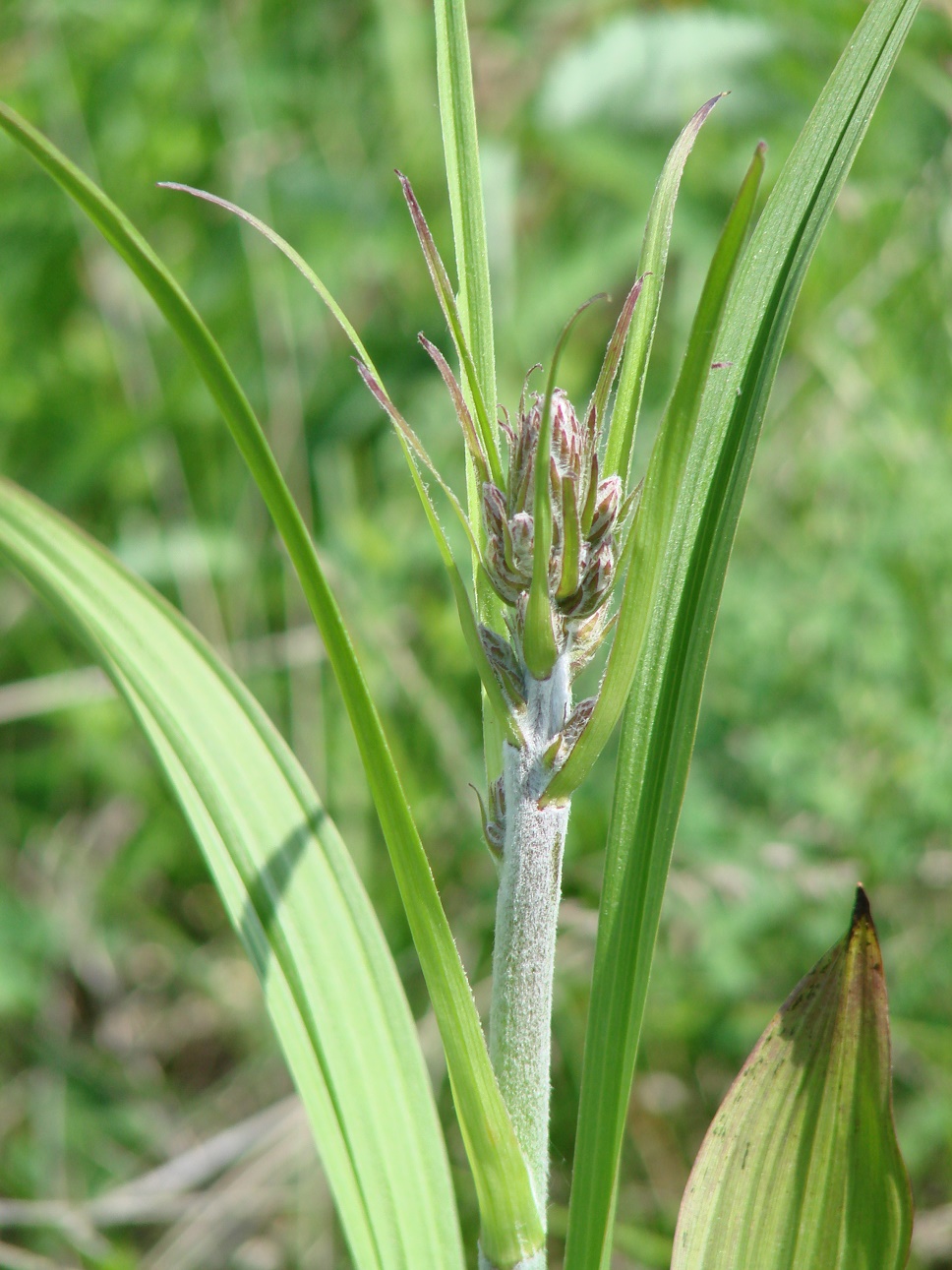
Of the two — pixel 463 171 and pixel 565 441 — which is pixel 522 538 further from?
pixel 463 171

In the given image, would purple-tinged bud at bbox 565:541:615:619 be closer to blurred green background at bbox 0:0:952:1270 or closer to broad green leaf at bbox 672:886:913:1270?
broad green leaf at bbox 672:886:913:1270

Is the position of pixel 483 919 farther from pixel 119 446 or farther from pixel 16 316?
pixel 16 316

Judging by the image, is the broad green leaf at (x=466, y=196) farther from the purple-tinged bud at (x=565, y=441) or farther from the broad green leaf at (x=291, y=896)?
the broad green leaf at (x=291, y=896)

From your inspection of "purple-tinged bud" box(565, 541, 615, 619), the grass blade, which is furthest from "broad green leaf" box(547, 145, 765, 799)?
the grass blade

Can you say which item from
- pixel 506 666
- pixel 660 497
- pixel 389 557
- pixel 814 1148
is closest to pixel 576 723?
pixel 506 666

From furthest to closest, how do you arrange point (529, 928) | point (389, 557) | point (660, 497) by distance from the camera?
point (389, 557)
point (529, 928)
point (660, 497)

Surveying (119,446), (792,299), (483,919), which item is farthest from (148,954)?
(792,299)

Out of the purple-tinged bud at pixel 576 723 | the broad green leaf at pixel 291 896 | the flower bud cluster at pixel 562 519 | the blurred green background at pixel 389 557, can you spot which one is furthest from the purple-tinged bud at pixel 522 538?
the blurred green background at pixel 389 557
